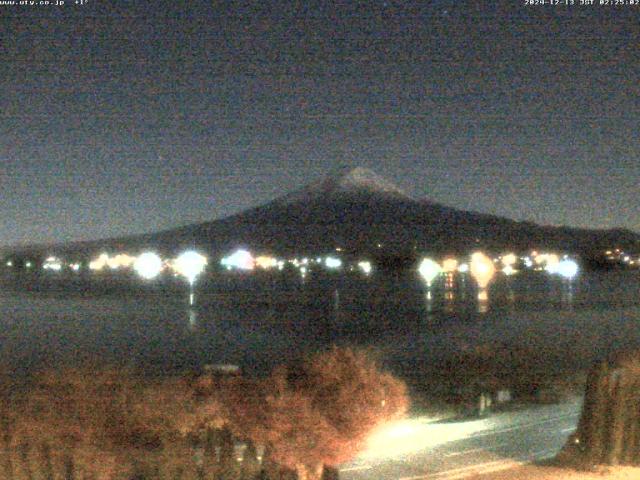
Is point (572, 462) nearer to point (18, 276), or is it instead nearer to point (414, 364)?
point (414, 364)

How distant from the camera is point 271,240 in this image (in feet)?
313

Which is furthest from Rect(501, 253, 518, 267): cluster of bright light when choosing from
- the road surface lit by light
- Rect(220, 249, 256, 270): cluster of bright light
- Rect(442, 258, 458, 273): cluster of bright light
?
the road surface lit by light

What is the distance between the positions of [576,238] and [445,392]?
275 ft

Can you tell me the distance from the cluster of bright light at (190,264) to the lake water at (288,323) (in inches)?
541

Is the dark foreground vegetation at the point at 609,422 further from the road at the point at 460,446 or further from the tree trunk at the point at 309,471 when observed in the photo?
the tree trunk at the point at 309,471

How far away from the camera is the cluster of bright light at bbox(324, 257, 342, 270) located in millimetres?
72338

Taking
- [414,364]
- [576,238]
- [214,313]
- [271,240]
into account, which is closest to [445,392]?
Result: [414,364]

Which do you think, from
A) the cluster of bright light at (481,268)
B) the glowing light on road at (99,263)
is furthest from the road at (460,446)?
the glowing light on road at (99,263)

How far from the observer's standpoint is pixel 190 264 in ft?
250

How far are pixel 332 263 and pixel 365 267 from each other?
368cm

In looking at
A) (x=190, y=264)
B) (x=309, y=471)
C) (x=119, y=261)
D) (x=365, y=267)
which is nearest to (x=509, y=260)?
(x=365, y=267)

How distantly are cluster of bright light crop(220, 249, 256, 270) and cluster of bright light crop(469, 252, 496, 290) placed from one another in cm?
1516

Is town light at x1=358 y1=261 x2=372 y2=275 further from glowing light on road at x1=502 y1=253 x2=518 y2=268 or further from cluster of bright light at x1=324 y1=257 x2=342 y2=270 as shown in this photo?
glowing light on road at x1=502 y1=253 x2=518 y2=268

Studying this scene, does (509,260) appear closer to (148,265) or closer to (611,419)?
(148,265)
